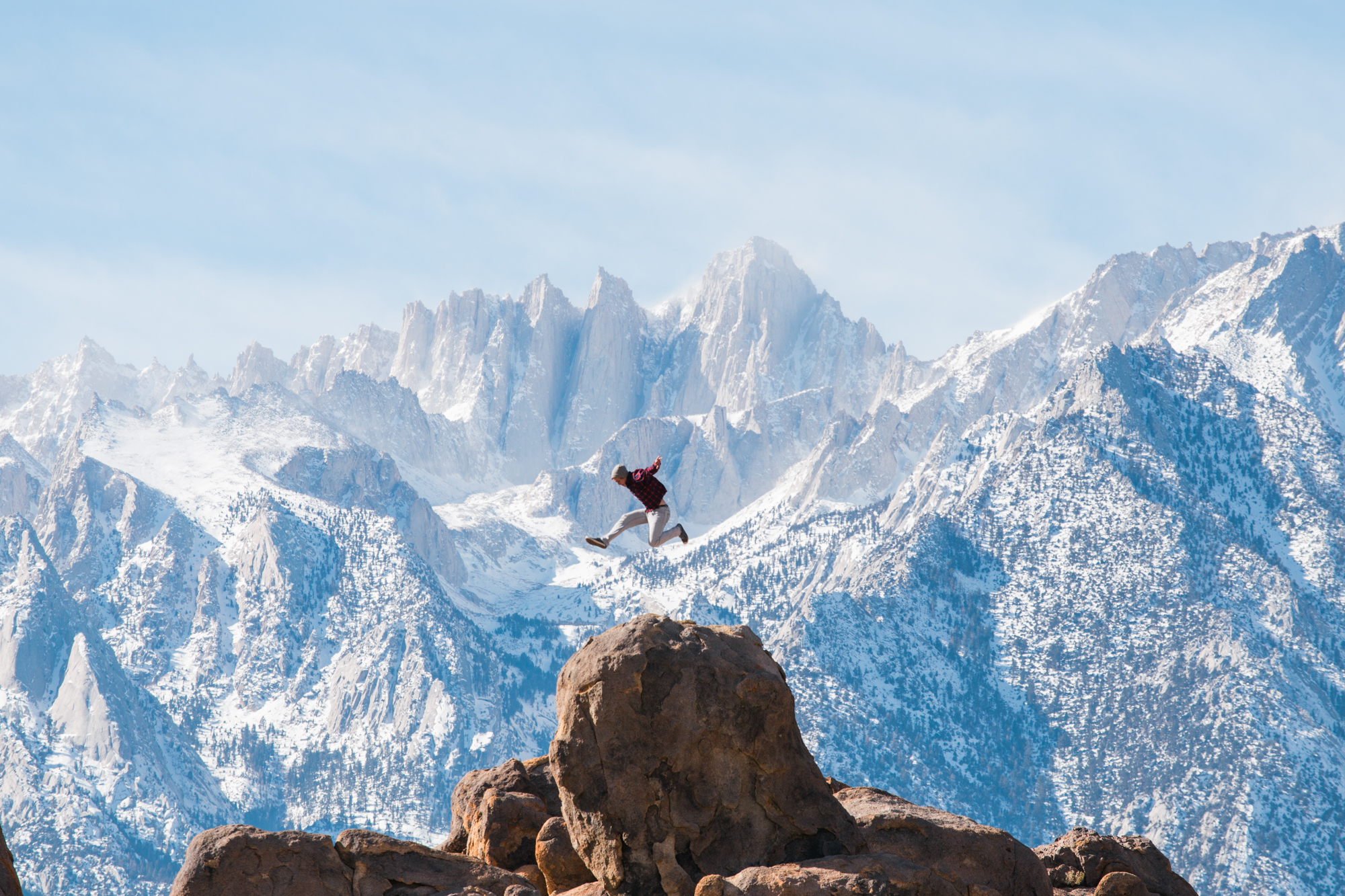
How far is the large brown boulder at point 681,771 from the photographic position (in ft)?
107

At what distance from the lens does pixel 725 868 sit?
106 feet

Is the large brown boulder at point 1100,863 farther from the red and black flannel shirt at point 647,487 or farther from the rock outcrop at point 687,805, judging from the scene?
the red and black flannel shirt at point 647,487

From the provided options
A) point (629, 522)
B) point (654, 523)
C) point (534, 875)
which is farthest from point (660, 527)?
point (534, 875)

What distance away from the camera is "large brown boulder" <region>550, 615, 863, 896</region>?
32.6 m

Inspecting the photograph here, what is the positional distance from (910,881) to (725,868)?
4276 millimetres

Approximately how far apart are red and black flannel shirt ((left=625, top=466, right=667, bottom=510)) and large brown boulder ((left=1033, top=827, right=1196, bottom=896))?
15.2 m

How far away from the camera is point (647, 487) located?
43.5m

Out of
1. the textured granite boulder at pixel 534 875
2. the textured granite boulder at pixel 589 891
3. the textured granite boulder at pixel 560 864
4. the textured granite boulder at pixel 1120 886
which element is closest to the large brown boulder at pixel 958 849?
the textured granite boulder at pixel 1120 886

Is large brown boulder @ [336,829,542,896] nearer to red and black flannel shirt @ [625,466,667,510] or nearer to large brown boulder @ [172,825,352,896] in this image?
large brown boulder @ [172,825,352,896]

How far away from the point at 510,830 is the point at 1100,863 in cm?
1645

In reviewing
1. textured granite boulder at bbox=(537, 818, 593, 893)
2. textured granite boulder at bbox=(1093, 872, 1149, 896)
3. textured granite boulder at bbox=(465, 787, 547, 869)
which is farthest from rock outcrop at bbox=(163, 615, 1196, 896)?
textured granite boulder at bbox=(465, 787, 547, 869)

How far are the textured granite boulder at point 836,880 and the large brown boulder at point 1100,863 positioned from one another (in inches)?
362

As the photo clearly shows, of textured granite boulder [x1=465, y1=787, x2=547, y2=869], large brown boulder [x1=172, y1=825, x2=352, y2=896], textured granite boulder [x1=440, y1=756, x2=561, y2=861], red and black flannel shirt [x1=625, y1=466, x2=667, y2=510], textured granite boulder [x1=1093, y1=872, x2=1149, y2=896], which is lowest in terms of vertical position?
textured granite boulder [x1=1093, y1=872, x2=1149, y2=896]

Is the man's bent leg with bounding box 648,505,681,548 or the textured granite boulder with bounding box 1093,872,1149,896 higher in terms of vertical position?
the man's bent leg with bounding box 648,505,681,548
